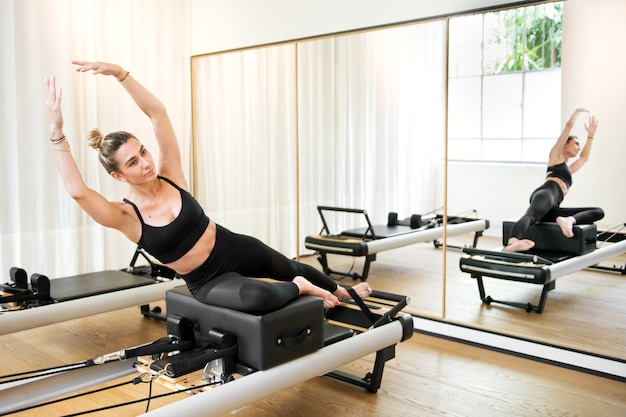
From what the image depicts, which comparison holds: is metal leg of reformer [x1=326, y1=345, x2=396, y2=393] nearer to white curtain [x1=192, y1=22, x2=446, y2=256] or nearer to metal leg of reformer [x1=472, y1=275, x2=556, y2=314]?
metal leg of reformer [x1=472, y1=275, x2=556, y2=314]

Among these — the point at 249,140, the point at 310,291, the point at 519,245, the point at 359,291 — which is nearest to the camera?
the point at 310,291

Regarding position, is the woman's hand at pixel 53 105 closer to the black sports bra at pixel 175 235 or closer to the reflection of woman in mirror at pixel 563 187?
the black sports bra at pixel 175 235

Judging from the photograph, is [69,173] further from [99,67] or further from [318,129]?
[318,129]

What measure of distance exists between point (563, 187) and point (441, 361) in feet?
3.41

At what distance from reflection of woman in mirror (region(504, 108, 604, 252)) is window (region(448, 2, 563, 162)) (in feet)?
0.21

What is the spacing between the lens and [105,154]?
2.28 m

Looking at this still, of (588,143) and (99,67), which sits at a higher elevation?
(99,67)

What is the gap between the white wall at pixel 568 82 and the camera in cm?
296

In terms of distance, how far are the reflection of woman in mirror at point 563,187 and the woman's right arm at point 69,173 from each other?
206 centimetres

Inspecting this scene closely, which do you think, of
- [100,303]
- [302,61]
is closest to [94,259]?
[100,303]

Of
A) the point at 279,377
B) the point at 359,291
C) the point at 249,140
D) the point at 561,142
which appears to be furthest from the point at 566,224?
the point at 249,140

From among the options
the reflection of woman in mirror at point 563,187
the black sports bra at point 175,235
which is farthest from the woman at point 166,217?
the reflection of woman in mirror at point 563,187

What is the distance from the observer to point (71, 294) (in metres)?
3.29

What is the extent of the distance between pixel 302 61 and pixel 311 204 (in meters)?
0.98
